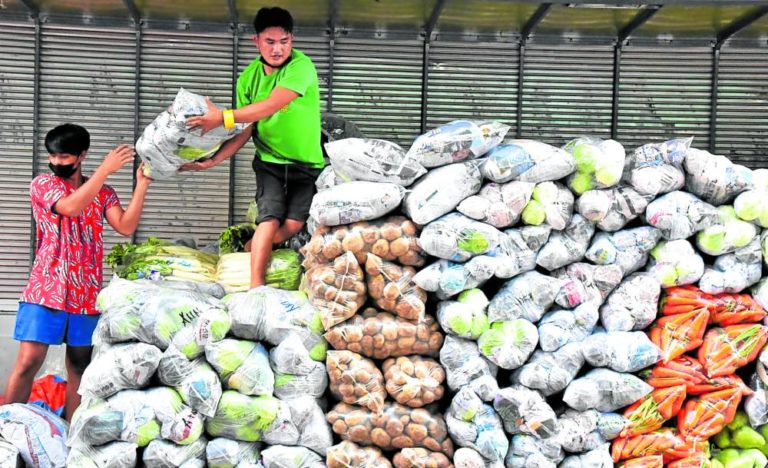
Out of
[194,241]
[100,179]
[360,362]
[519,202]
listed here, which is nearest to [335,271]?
[360,362]

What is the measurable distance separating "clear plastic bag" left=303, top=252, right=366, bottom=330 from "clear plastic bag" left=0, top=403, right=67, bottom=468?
1.72 meters

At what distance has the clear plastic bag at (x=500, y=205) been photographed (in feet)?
15.0

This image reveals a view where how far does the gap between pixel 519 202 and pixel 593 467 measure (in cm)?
148

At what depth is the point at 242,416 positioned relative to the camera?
4.41 metres

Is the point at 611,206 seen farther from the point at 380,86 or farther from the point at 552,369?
the point at 380,86

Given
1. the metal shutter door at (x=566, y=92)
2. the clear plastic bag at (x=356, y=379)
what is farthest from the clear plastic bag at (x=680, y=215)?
the metal shutter door at (x=566, y=92)

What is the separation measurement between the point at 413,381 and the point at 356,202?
99 centimetres

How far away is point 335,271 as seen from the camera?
4.56 m

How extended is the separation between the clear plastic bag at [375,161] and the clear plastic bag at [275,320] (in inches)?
31.7

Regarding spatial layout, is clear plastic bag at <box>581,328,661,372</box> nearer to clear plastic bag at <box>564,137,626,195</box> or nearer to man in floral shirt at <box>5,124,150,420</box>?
clear plastic bag at <box>564,137,626,195</box>

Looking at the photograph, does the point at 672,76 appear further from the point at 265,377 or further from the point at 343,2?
the point at 265,377

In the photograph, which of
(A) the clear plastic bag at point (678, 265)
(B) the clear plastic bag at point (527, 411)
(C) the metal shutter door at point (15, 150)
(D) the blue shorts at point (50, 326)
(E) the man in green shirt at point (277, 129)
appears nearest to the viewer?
(B) the clear plastic bag at point (527, 411)

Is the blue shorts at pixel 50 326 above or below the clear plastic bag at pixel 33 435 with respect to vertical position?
above

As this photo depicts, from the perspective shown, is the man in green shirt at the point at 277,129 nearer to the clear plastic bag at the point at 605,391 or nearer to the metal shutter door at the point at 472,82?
the metal shutter door at the point at 472,82
